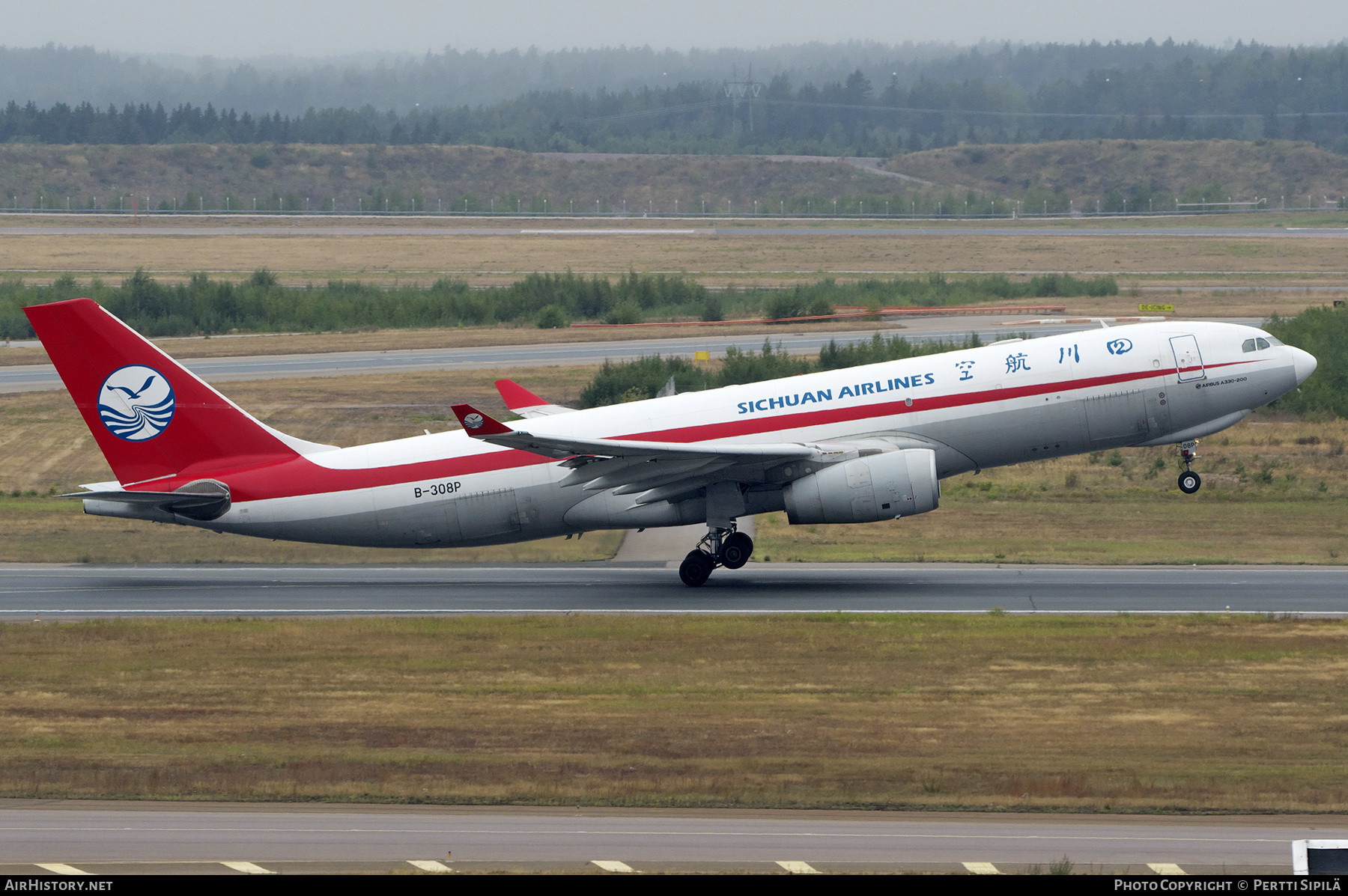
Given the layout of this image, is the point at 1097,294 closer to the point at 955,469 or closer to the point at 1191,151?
the point at 955,469

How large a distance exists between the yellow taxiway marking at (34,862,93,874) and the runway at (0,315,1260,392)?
156ft

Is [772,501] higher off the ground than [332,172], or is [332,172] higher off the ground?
[332,172]

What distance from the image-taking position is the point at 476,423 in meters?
28.0

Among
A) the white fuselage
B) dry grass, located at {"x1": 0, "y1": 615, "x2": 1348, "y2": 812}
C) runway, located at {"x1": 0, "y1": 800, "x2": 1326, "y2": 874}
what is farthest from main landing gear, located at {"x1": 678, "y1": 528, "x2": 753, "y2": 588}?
runway, located at {"x1": 0, "y1": 800, "x2": 1326, "y2": 874}

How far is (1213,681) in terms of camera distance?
23031 millimetres

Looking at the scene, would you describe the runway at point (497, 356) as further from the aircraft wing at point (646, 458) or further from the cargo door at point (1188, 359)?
the cargo door at point (1188, 359)

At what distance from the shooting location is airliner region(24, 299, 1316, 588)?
31031 mm

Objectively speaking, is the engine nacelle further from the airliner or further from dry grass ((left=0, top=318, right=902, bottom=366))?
dry grass ((left=0, top=318, right=902, bottom=366))

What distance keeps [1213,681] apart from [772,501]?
439 inches

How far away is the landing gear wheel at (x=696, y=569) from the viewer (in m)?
32.2

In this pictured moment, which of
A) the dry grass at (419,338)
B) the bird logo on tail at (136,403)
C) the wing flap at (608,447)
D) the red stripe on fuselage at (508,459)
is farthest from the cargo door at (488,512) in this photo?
the dry grass at (419,338)

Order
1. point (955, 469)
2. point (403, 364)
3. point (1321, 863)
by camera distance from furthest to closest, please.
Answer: point (403, 364), point (955, 469), point (1321, 863)

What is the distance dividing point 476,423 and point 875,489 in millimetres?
8402

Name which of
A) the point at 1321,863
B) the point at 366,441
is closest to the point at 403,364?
the point at 366,441
